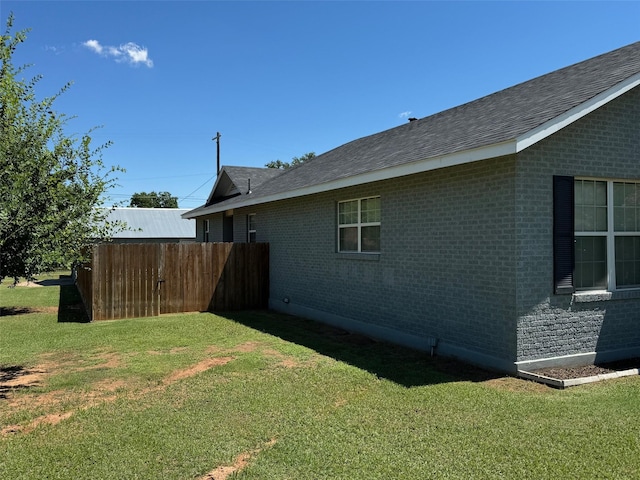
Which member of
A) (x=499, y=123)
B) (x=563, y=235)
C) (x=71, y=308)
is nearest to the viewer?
(x=563, y=235)

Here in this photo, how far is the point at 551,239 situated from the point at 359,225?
457cm

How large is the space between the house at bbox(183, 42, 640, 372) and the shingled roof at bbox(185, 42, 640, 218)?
1.4 inches

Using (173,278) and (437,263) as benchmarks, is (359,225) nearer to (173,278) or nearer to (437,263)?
(437,263)

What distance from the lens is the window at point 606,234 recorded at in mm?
7855

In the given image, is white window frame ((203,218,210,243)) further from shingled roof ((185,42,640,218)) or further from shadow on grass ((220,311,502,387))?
shadow on grass ((220,311,502,387))

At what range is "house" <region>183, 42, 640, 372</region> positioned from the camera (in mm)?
7324

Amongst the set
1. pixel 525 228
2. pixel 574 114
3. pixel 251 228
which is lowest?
pixel 525 228

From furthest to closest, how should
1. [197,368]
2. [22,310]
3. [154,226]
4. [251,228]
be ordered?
[154,226] → [251,228] → [22,310] → [197,368]

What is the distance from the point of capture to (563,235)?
7.54 meters

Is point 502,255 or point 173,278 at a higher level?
point 502,255

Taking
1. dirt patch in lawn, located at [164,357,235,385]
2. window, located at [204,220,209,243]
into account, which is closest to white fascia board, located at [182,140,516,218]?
dirt patch in lawn, located at [164,357,235,385]

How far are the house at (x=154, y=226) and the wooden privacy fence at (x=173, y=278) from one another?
26.7 m

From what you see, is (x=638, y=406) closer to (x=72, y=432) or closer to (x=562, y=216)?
(x=562, y=216)

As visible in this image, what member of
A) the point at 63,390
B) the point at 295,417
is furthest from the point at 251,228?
the point at 295,417
